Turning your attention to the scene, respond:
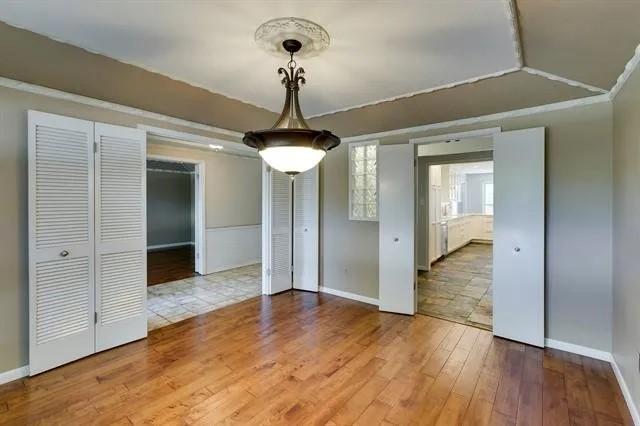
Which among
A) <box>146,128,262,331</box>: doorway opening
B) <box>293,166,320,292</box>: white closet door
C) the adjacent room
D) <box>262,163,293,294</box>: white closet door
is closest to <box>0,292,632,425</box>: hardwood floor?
the adjacent room

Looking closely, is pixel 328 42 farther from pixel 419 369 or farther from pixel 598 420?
pixel 598 420

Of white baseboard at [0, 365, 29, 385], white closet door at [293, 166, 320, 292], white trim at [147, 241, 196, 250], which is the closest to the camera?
white baseboard at [0, 365, 29, 385]

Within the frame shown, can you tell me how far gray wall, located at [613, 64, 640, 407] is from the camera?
185 cm

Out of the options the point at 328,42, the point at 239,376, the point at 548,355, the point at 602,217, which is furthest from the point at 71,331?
the point at 602,217

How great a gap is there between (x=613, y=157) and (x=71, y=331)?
16.0ft

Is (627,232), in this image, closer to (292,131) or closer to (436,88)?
(436,88)

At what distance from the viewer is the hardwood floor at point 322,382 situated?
1919 millimetres

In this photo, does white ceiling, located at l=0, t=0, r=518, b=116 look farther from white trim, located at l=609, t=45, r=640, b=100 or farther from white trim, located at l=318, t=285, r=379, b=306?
white trim, located at l=318, t=285, r=379, b=306

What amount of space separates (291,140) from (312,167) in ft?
2.21

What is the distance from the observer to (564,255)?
2752 mm

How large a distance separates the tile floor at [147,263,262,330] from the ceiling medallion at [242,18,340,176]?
280 centimetres

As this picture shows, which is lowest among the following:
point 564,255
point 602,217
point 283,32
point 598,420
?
point 598,420

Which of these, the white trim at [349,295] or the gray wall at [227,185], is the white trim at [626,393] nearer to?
the white trim at [349,295]

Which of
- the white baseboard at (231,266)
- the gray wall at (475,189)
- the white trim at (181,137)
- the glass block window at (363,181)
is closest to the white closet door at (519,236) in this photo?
the glass block window at (363,181)
